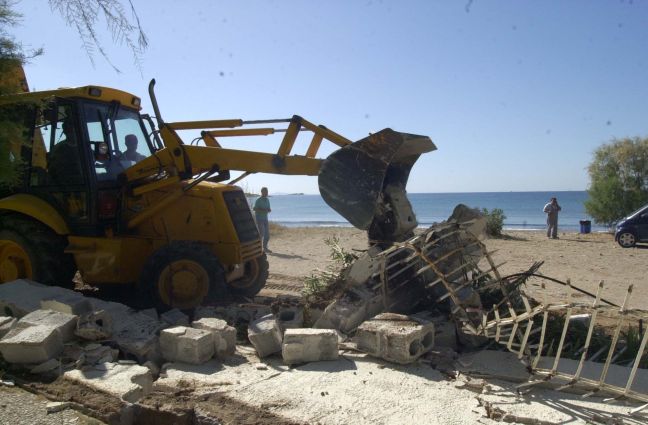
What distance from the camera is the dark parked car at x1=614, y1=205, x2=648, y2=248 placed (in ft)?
55.0

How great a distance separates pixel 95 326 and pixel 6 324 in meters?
0.84

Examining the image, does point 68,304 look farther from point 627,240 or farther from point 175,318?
point 627,240

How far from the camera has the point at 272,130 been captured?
7641 millimetres

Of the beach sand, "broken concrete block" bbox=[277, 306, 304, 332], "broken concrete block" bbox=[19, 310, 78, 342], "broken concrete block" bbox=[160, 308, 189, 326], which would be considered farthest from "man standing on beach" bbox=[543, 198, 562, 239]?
"broken concrete block" bbox=[19, 310, 78, 342]

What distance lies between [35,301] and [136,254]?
1.55 meters

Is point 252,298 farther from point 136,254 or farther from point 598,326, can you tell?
point 598,326

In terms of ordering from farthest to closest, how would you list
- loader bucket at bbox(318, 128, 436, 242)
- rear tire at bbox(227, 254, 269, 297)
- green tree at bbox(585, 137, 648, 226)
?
green tree at bbox(585, 137, 648, 226) < rear tire at bbox(227, 254, 269, 297) < loader bucket at bbox(318, 128, 436, 242)

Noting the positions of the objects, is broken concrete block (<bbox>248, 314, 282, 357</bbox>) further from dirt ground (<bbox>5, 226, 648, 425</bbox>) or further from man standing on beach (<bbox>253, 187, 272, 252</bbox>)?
man standing on beach (<bbox>253, 187, 272, 252</bbox>)

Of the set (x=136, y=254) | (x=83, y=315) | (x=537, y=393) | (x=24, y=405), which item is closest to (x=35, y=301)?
(x=83, y=315)

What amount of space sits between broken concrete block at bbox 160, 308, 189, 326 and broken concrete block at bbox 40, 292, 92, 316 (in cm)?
81

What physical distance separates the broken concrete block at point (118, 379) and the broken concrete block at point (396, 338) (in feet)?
6.62

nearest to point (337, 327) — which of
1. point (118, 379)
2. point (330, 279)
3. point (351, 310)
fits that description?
point (351, 310)

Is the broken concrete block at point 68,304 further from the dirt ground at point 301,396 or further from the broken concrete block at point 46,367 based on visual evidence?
the dirt ground at point 301,396

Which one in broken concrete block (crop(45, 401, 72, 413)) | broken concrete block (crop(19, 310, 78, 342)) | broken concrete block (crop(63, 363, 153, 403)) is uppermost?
broken concrete block (crop(19, 310, 78, 342))
